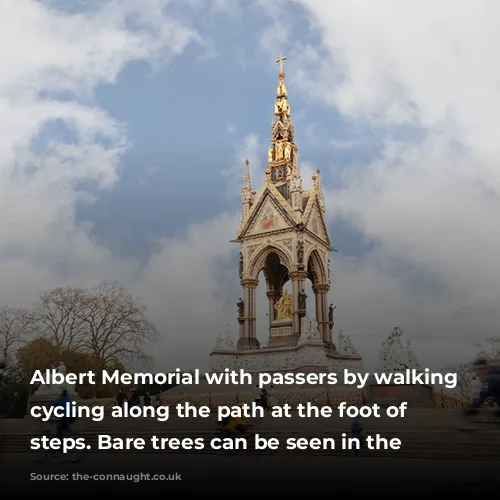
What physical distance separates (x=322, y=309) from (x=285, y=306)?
8.99 feet

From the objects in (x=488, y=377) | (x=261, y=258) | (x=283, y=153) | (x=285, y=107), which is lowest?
(x=488, y=377)

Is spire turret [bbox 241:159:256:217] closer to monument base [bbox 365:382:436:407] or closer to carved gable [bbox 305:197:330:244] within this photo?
carved gable [bbox 305:197:330:244]

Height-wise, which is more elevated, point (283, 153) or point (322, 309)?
point (283, 153)

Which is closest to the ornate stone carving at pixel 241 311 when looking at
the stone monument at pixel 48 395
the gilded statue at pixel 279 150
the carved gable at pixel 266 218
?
the carved gable at pixel 266 218

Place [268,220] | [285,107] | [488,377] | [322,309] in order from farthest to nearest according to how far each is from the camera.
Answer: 1. [285,107]
2. [322,309]
3. [268,220]
4. [488,377]

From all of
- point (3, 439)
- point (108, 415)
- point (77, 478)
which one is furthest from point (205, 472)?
point (108, 415)

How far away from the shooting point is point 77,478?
909cm

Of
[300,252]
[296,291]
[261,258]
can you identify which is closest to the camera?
[296,291]

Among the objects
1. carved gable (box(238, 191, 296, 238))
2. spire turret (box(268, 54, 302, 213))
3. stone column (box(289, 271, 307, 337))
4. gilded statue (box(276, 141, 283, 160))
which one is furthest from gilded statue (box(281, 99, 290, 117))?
stone column (box(289, 271, 307, 337))

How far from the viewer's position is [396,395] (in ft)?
57.7

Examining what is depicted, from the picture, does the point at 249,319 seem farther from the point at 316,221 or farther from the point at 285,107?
the point at 285,107

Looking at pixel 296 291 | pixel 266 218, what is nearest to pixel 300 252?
pixel 296 291

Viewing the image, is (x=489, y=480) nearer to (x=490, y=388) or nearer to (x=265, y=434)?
(x=490, y=388)

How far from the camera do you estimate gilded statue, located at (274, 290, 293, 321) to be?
32469 mm
